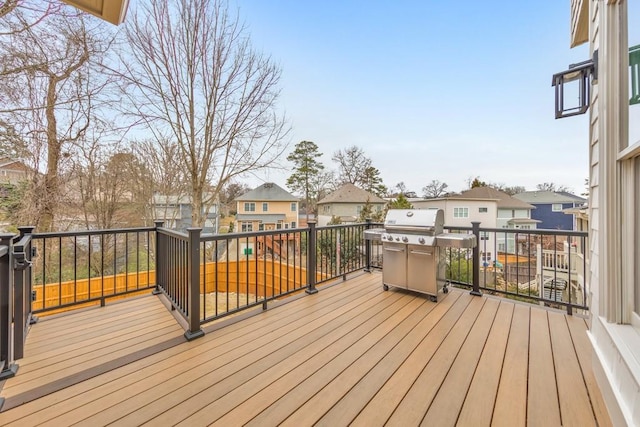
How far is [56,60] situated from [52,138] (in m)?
1.36

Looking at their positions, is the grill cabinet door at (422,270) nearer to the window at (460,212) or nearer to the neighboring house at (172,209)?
the neighboring house at (172,209)

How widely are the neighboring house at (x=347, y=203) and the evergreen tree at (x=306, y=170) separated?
1353 mm

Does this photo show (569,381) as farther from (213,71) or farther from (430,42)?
(213,71)

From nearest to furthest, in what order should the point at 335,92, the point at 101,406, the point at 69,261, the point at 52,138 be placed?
the point at 101,406 < the point at 52,138 < the point at 69,261 < the point at 335,92

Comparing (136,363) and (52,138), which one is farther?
(52,138)

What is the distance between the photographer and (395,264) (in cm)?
329

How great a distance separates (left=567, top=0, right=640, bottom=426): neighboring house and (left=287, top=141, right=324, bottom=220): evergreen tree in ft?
53.3

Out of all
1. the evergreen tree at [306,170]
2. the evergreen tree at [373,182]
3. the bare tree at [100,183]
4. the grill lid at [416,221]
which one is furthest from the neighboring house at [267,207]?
the grill lid at [416,221]

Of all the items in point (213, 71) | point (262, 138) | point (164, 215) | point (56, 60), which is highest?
point (213, 71)

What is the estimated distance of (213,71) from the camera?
18.3 ft

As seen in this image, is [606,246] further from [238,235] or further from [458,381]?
[238,235]

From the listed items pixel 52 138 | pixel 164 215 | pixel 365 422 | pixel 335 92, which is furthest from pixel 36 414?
pixel 335 92

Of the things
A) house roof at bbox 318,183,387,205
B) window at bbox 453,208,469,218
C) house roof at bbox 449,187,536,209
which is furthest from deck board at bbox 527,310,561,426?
house roof at bbox 449,187,536,209

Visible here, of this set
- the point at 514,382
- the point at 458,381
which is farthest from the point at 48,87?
the point at 514,382
